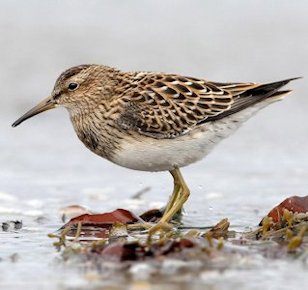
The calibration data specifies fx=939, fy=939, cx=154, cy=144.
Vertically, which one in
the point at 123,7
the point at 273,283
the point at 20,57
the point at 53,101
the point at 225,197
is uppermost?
the point at 123,7

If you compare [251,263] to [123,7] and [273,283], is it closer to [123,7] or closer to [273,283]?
[273,283]

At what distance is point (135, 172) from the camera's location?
11227 mm

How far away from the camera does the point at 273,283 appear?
5.82 m

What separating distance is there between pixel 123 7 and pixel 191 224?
10.1 metres

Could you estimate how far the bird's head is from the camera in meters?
8.67

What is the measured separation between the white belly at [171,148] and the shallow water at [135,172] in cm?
60

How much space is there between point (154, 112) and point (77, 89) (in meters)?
0.81

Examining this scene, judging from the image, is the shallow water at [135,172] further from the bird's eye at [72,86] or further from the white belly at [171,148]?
the bird's eye at [72,86]

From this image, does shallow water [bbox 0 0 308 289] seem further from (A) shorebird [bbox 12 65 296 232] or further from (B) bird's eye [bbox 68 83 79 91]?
(B) bird's eye [bbox 68 83 79 91]

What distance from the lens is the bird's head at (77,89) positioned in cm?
867

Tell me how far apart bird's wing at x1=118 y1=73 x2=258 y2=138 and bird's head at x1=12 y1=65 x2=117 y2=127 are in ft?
0.95

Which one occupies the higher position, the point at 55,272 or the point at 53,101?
the point at 53,101

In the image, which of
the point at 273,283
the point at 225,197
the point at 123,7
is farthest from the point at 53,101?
the point at 123,7

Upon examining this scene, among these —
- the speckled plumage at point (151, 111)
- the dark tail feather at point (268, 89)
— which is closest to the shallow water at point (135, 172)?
the speckled plumage at point (151, 111)
